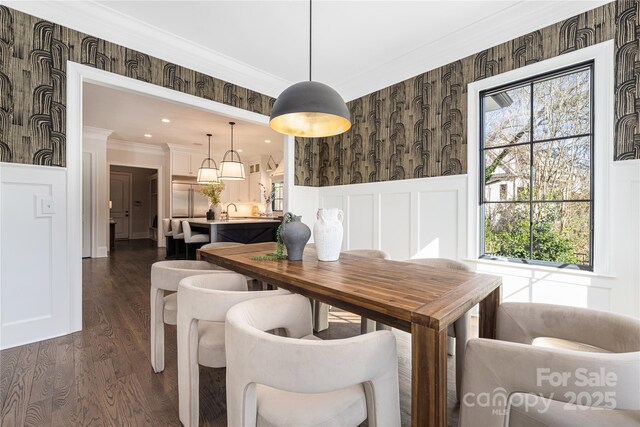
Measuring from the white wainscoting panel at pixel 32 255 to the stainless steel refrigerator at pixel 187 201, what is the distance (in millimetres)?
5088

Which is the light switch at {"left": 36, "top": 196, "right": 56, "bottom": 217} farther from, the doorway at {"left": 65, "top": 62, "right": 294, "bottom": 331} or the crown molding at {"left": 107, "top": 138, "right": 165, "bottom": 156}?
the crown molding at {"left": 107, "top": 138, "right": 165, "bottom": 156}

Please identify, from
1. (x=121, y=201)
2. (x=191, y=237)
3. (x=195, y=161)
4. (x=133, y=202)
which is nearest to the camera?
(x=191, y=237)

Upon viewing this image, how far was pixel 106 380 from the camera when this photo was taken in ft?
5.69

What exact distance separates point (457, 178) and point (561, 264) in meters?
1.13

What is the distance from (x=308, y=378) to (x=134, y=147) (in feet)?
27.0

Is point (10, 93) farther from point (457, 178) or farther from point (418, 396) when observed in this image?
point (457, 178)

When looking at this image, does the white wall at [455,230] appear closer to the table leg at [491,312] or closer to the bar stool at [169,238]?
the table leg at [491,312]

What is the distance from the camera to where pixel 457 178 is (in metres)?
2.91

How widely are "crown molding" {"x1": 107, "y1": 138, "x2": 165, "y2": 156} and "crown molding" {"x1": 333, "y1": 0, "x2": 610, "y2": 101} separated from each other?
592 cm

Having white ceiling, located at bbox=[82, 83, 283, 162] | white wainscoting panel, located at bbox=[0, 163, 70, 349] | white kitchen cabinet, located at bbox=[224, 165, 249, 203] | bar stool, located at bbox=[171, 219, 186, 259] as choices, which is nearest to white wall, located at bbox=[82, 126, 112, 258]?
white ceiling, located at bbox=[82, 83, 283, 162]

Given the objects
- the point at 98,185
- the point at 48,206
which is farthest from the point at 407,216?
the point at 98,185

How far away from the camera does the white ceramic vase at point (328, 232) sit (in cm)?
178

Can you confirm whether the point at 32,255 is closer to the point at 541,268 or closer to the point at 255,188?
the point at 541,268

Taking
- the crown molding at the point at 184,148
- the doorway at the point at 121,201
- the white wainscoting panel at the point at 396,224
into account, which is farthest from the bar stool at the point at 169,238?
the doorway at the point at 121,201
